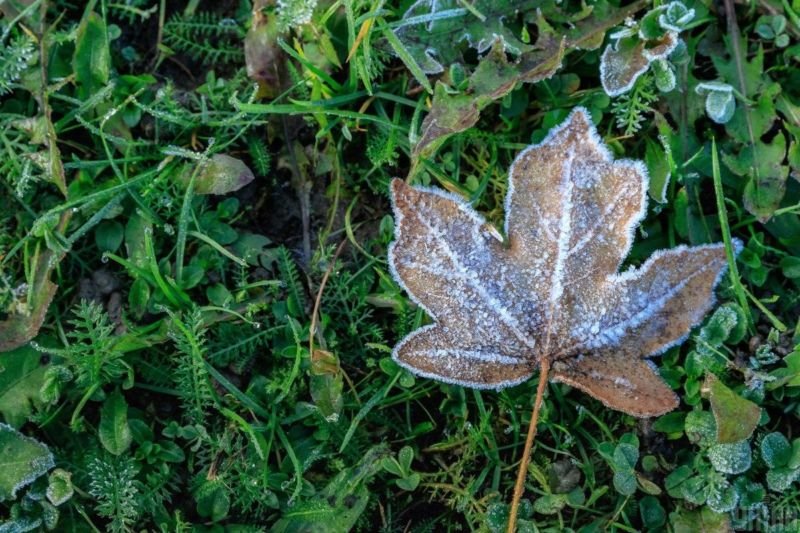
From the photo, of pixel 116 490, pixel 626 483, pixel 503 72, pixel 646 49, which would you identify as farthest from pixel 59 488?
pixel 646 49

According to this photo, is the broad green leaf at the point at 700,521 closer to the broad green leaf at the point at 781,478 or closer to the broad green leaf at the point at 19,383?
the broad green leaf at the point at 781,478

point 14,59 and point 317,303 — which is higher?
point 14,59

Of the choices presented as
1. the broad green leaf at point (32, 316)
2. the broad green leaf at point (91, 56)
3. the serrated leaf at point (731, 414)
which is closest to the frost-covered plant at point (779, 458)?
the serrated leaf at point (731, 414)

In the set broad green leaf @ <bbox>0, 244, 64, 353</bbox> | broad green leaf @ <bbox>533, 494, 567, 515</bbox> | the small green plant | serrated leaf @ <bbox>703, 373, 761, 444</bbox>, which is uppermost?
broad green leaf @ <bbox>0, 244, 64, 353</bbox>

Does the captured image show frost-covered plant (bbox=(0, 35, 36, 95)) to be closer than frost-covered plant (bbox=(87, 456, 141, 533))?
No

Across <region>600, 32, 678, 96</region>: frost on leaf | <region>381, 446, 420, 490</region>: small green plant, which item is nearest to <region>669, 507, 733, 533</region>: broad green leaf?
<region>381, 446, 420, 490</region>: small green plant

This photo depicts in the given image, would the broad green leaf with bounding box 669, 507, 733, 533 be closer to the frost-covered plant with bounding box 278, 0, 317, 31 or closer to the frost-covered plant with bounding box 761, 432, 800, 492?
the frost-covered plant with bounding box 761, 432, 800, 492

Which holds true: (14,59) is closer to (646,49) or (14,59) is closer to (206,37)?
(206,37)
